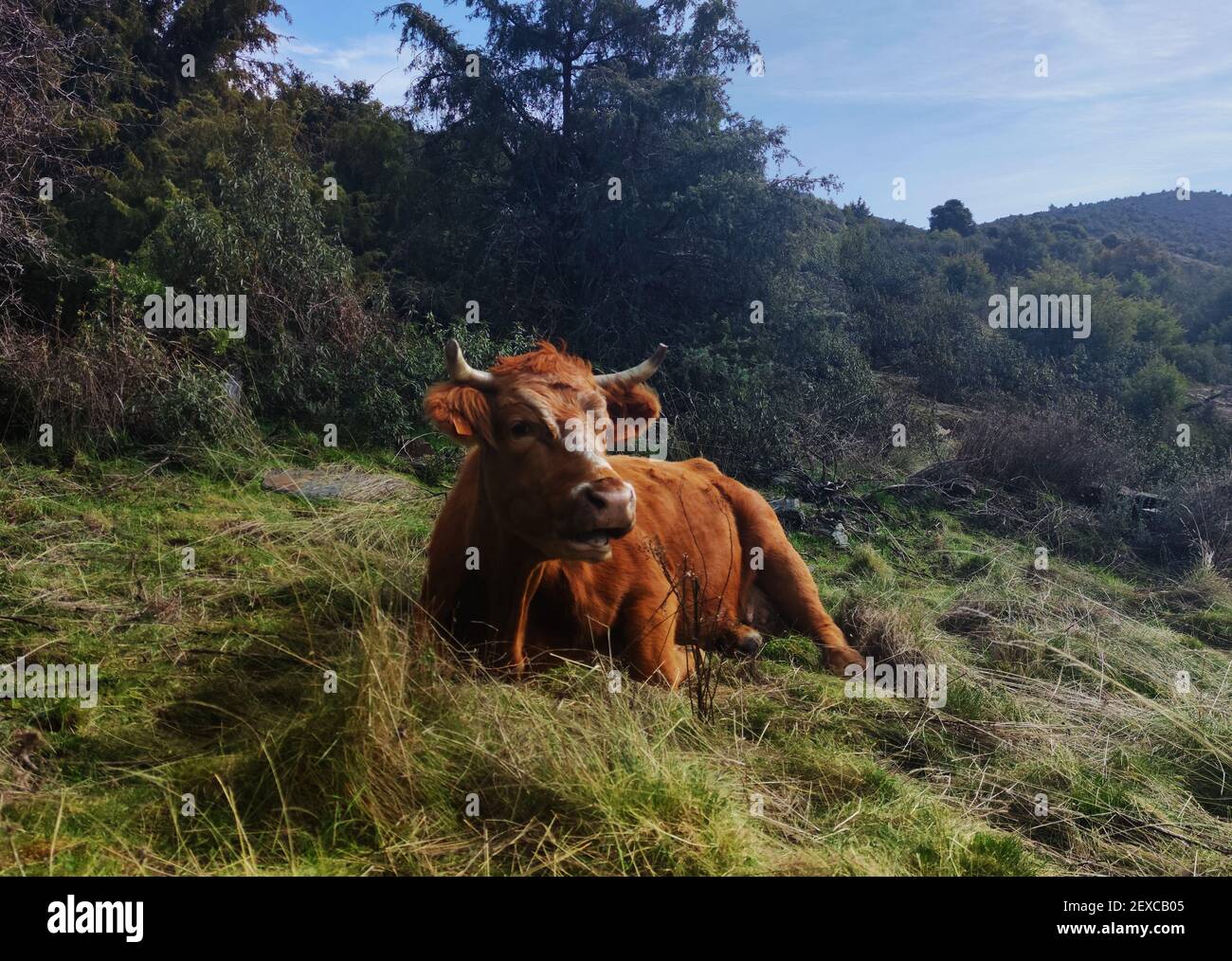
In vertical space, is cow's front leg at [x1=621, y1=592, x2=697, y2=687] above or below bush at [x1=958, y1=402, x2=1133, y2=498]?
below

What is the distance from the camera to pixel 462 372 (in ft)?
13.7

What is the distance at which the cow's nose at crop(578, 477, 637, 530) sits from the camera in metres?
3.71

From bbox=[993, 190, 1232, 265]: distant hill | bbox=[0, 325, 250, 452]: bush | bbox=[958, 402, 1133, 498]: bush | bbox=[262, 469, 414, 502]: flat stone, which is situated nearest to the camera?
bbox=[262, 469, 414, 502]: flat stone

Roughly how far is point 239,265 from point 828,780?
8212 mm

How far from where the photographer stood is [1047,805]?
12.6 feet

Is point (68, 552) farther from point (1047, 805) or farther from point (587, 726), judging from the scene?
point (1047, 805)

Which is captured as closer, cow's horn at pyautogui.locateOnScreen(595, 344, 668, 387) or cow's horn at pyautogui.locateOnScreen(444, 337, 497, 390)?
cow's horn at pyautogui.locateOnScreen(444, 337, 497, 390)

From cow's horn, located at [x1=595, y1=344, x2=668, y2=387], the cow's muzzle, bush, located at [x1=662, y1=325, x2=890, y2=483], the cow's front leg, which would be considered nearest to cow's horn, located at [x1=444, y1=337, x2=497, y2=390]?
cow's horn, located at [x1=595, y1=344, x2=668, y2=387]

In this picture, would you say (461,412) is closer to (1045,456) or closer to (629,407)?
(629,407)

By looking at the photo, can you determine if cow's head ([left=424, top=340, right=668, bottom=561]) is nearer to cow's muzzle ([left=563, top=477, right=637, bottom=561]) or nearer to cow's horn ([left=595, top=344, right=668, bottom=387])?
cow's muzzle ([left=563, top=477, right=637, bottom=561])

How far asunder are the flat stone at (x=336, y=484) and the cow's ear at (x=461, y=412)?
10.3ft

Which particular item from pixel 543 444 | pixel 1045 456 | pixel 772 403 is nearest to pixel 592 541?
→ pixel 543 444
